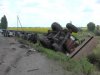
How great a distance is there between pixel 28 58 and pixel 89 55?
4464mm

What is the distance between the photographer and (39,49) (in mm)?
20703

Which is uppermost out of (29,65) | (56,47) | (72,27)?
(72,27)

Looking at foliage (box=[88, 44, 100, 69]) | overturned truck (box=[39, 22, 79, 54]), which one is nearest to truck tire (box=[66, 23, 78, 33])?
overturned truck (box=[39, 22, 79, 54])

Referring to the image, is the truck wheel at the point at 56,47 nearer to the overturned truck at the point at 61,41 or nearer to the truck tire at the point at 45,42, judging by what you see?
the overturned truck at the point at 61,41

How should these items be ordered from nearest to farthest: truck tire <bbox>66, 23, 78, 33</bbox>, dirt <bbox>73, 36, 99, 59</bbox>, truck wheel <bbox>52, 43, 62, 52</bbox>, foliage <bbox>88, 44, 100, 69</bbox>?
1. foliage <bbox>88, 44, 100, 69</bbox>
2. dirt <bbox>73, 36, 99, 59</bbox>
3. truck wheel <bbox>52, 43, 62, 52</bbox>
4. truck tire <bbox>66, 23, 78, 33</bbox>

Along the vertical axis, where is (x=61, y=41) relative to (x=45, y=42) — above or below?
above

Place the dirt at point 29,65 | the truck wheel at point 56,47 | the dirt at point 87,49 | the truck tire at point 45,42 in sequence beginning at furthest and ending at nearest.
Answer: the truck tire at point 45,42 → the truck wheel at point 56,47 → the dirt at point 87,49 → the dirt at point 29,65

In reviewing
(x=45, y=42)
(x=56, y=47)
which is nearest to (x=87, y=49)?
(x=56, y=47)

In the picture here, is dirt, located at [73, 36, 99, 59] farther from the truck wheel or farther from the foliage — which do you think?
the truck wheel

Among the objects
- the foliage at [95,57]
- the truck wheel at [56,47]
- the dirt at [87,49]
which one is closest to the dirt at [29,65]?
the dirt at [87,49]

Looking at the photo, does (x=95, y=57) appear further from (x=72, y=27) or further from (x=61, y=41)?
(x=72, y=27)

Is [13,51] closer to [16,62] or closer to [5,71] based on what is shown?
[16,62]

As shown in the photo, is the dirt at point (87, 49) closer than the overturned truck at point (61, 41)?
Yes

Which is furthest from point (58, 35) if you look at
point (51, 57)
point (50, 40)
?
point (51, 57)
